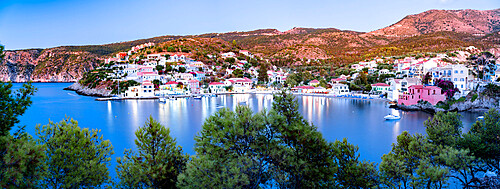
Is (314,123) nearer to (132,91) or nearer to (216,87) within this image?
(132,91)

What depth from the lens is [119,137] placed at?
18.5 m

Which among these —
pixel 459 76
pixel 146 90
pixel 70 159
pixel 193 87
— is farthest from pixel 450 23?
pixel 70 159

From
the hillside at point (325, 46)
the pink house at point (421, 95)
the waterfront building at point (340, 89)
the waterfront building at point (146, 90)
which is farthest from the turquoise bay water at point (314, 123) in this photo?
the hillside at point (325, 46)

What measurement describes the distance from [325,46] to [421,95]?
7431cm

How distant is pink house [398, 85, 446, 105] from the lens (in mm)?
28000

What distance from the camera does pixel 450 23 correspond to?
9025 centimetres

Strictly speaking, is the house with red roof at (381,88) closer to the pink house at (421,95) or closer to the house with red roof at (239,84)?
the pink house at (421,95)

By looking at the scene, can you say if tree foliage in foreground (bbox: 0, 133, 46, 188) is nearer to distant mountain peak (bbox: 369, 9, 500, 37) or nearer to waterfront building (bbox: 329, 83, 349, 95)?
waterfront building (bbox: 329, 83, 349, 95)

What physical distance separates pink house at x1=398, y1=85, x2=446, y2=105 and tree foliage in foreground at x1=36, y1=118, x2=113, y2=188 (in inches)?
1233

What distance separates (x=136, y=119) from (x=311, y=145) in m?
22.2

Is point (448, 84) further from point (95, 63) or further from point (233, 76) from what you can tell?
point (95, 63)

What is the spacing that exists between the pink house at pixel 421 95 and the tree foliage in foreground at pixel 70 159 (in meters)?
31.3

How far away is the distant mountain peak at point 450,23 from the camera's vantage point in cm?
8788

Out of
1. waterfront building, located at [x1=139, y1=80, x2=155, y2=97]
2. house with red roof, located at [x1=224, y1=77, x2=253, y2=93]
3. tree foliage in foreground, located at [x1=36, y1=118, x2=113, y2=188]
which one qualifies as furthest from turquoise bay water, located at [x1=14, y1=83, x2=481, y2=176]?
house with red roof, located at [x1=224, y1=77, x2=253, y2=93]
